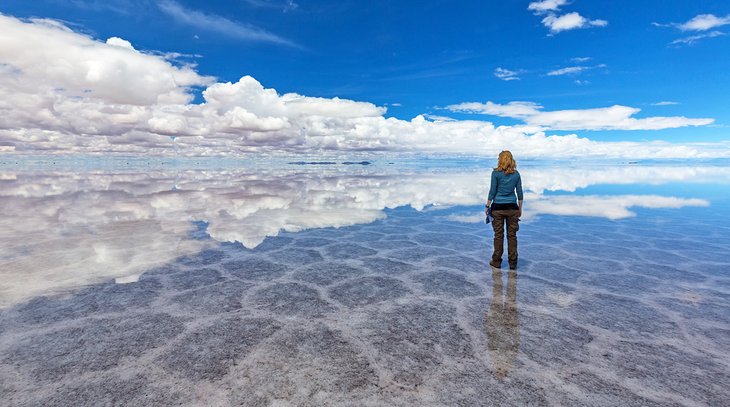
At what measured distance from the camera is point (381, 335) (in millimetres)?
4098

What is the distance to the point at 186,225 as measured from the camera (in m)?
11.0

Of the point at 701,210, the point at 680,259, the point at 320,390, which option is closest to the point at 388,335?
the point at 320,390

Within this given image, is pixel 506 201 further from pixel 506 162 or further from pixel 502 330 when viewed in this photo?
pixel 502 330

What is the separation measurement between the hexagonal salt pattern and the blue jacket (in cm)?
132

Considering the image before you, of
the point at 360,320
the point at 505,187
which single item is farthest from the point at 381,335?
the point at 505,187

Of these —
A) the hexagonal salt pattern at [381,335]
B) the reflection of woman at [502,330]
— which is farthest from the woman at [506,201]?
the reflection of woman at [502,330]

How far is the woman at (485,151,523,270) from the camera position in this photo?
6.34 m

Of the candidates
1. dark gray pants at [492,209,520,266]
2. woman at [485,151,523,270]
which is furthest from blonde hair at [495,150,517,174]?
dark gray pants at [492,209,520,266]

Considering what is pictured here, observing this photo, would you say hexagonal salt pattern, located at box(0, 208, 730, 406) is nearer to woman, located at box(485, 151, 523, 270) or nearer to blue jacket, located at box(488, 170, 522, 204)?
woman, located at box(485, 151, 523, 270)

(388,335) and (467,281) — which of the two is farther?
(467,281)

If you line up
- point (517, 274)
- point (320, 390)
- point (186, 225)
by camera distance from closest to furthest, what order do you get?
point (320, 390), point (517, 274), point (186, 225)

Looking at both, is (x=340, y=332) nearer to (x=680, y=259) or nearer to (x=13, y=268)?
(x=13, y=268)

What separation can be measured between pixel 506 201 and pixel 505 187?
25cm

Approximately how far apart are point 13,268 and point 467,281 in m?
8.14
